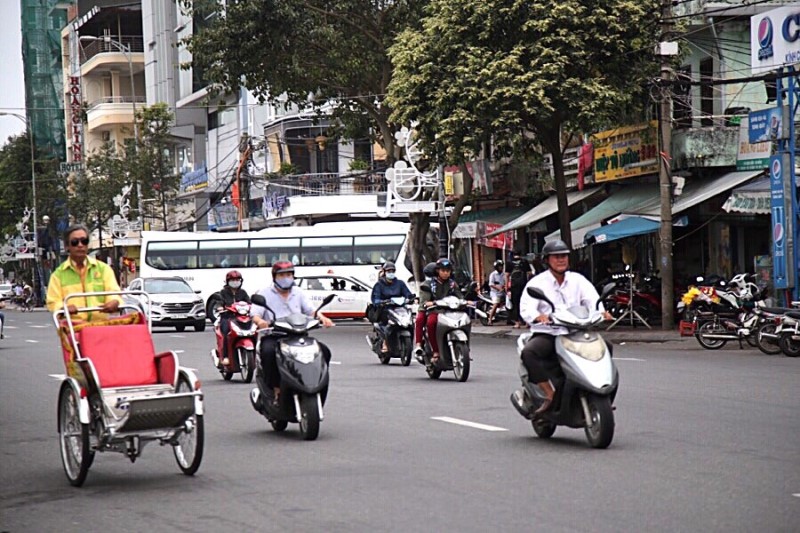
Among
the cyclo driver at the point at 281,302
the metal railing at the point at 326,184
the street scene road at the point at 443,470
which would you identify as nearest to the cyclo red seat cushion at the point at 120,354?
the street scene road at the point at 443,470

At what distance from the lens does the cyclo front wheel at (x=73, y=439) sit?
29.9ft

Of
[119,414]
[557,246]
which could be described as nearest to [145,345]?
[119,414]

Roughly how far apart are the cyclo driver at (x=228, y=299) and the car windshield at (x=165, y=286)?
1918 centimetres

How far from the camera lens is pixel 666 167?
87.5ft

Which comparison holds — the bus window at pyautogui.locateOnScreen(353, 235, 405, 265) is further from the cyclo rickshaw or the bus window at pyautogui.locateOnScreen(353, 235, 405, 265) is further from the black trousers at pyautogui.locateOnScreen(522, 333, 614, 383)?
the cyclo rickshaw

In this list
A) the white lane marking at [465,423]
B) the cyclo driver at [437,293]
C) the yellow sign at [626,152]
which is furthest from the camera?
the yellow sign at [626,152]

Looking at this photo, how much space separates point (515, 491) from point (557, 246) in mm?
2940

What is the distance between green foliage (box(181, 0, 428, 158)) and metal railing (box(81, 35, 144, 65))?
4956cm

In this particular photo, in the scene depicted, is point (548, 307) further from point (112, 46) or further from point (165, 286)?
point (112, 46)

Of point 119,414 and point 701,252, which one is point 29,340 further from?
point 119,414

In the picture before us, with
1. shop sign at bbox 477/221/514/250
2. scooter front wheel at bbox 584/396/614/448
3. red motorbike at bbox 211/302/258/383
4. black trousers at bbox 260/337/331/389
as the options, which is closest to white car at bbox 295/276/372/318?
shop sign at bbox 477/221/514/250

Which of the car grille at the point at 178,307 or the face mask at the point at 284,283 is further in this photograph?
the car grille at the point at 178,307

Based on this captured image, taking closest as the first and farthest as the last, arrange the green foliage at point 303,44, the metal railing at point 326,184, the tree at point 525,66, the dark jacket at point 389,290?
the dark jacket at point 389,290, the tree at point 525,66, the green foliage at point 303,44, the metal railing at point 326,184

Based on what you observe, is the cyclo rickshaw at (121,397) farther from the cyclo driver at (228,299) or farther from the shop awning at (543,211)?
the shop awning at (543,211)
